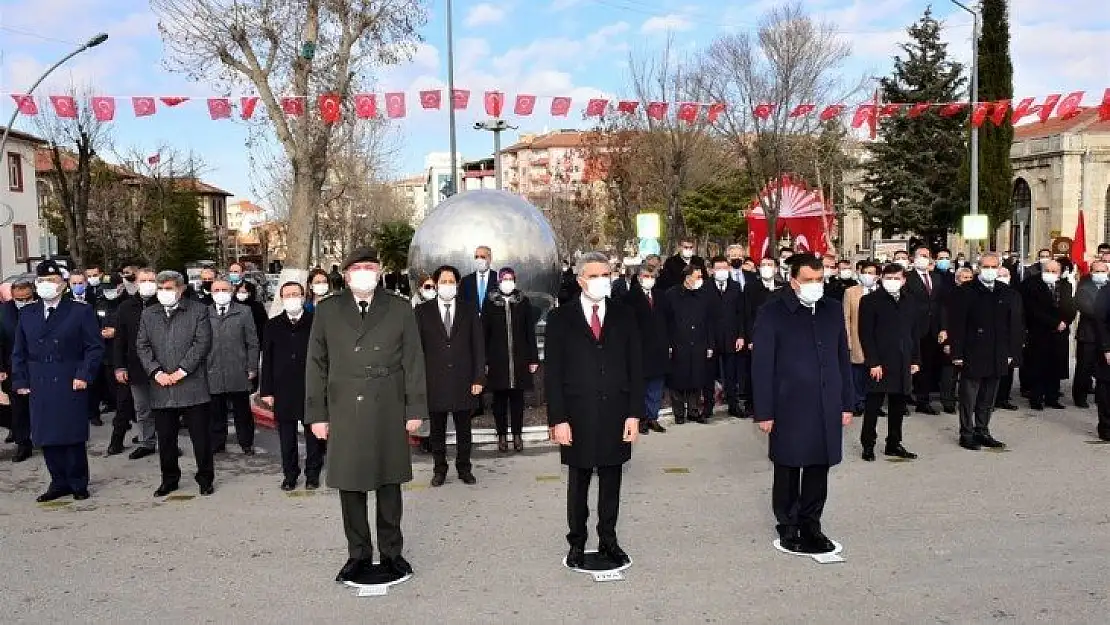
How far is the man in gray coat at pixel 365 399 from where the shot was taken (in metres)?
5.55

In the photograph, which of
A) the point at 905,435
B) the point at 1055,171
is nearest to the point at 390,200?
the point at 1055,171

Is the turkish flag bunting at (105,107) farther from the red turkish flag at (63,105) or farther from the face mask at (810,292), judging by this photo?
the face mask at (810,292)

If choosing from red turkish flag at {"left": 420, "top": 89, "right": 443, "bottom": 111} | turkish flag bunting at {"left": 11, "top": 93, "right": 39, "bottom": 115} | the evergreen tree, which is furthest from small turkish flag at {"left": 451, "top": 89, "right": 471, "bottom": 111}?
the evergreen tree

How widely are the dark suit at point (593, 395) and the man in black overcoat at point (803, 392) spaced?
0.90 meters

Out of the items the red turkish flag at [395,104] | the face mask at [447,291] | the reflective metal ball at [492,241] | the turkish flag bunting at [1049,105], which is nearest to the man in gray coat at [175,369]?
the face mask at [447,291]

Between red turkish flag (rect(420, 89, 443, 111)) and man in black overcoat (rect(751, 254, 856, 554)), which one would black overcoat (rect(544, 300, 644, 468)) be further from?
red turkish flag (rect(420, 89, 443, 111))

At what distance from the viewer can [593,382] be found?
5754 mm

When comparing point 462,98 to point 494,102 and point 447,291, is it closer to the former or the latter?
point 494,102

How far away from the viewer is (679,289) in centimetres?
1138

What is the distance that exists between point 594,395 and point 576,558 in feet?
3.41

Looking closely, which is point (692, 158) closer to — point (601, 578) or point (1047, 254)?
point (1047, 254)

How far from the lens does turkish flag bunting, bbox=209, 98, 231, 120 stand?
1880cm

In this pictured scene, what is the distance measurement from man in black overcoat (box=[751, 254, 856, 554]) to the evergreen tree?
4039cm

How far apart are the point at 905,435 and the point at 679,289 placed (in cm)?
306
